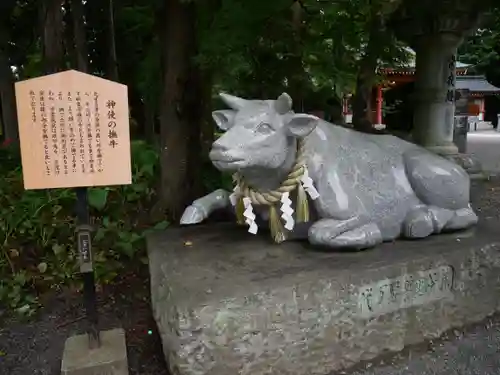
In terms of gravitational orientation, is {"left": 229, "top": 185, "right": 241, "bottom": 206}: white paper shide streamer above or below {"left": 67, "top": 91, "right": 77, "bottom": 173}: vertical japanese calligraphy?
below

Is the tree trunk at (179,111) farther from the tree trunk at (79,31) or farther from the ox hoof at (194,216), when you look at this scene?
the tree trunk at (79,31)

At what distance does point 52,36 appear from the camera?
4699 millimetres

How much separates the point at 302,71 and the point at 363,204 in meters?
2.37

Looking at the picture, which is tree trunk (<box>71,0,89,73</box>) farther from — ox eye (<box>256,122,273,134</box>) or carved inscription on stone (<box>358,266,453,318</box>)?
carved inscription on stone (<box>358,266,453,318</box>)

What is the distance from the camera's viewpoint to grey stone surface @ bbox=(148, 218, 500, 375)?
198 centimetres

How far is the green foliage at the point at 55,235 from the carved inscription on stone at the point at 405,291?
1844 mm

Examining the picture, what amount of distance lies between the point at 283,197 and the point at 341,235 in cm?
36

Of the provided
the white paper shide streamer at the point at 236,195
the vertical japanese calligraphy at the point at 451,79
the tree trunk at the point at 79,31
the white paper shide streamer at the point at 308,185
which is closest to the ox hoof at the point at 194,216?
the white paper shide streamer at the point at 236,195

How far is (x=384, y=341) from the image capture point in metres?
2.39

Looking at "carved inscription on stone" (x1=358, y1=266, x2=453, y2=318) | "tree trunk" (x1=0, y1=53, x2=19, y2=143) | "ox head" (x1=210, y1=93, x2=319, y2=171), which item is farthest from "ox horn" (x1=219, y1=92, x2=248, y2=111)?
"tree trunk" (x1=0, y1=53, x2=19, y2=143)

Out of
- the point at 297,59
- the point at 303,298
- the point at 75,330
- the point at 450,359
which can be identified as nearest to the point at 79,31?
the point at 297,59

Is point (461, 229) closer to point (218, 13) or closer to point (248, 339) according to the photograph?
point (248, 339)

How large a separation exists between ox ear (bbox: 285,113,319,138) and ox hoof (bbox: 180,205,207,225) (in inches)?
31.5

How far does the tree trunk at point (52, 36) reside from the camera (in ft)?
15.3
